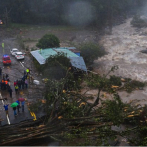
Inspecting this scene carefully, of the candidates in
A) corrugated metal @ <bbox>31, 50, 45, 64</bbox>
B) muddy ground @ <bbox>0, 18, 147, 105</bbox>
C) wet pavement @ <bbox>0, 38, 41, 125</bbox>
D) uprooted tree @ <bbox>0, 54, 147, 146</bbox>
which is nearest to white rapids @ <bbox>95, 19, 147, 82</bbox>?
muddy ground @ <bbox>0, 18, 147, 105</bbox>

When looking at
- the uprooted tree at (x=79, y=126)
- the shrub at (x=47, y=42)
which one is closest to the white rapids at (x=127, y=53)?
the shrub at (x=47, y=42)

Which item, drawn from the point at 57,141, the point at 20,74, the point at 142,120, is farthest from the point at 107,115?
the point at 20,74

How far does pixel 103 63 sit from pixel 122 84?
6139 millimetres

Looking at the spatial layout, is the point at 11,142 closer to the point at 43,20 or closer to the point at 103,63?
the point at 103,63

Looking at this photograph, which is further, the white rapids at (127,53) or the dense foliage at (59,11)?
the dense foliage at (59,11)

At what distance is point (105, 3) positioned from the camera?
4484 centimetres

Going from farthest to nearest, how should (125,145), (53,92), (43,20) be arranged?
1. (43,20)
2. (53,92)
3. (125,145)

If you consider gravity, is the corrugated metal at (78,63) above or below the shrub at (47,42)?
below

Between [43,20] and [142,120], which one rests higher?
[43,20]

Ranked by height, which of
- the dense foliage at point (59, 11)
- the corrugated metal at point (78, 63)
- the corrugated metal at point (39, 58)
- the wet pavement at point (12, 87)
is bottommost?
the wet pavement at point (12, 87)

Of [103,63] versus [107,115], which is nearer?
[107,115]

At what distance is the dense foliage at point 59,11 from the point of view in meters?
42.2

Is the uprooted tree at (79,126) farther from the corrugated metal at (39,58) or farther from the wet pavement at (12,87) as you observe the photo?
the corrugated metal at (39,58)

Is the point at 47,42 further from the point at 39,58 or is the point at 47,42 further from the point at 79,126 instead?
the point at 79,126
